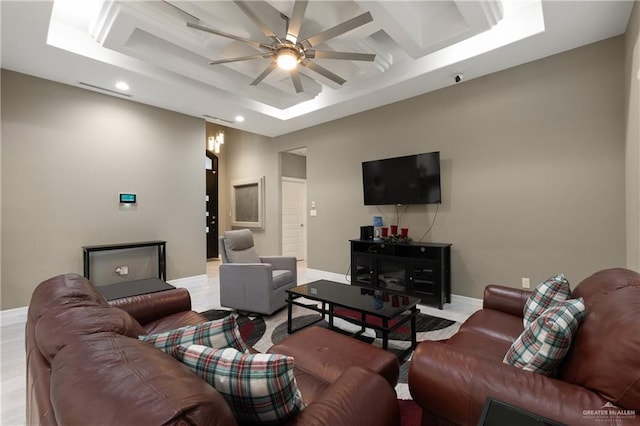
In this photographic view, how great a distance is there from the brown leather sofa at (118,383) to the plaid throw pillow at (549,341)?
23.1 inches

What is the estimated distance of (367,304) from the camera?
8.02 feet

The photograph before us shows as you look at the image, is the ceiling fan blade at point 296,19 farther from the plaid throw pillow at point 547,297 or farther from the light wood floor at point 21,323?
the light wood floor at point 21,323

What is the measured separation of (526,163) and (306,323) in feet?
10.1

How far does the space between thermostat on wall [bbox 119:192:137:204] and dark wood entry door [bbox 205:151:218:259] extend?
3.18 meters

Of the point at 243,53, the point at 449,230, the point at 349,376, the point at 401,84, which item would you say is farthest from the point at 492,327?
the point at 243,53

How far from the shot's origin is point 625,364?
95 cm

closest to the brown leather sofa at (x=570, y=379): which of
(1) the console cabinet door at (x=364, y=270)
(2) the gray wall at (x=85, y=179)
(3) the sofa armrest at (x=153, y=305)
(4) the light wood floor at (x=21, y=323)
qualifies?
(3) the sofa armrest at (x=153, y=305)

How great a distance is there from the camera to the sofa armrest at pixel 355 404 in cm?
89

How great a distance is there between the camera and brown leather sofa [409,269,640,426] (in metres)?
0.93

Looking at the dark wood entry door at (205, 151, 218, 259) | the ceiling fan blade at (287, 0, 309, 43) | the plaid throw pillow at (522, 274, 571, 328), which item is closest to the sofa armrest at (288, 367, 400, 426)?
the plaid throw pillow at (522, 274, 571, 328)

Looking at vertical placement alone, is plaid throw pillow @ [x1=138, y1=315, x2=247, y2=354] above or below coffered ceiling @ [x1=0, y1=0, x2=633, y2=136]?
below

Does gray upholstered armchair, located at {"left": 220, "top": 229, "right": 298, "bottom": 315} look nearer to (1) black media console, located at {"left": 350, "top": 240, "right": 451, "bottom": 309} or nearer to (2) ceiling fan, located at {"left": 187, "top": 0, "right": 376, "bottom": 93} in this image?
(1) black media console, located at {"left": 350, "top": 240, "right": 451, "bottom": 309}

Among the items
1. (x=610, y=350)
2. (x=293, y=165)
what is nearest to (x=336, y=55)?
(x=610, y=350)

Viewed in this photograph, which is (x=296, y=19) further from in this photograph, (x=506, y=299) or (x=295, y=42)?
(x=506, y=299)
